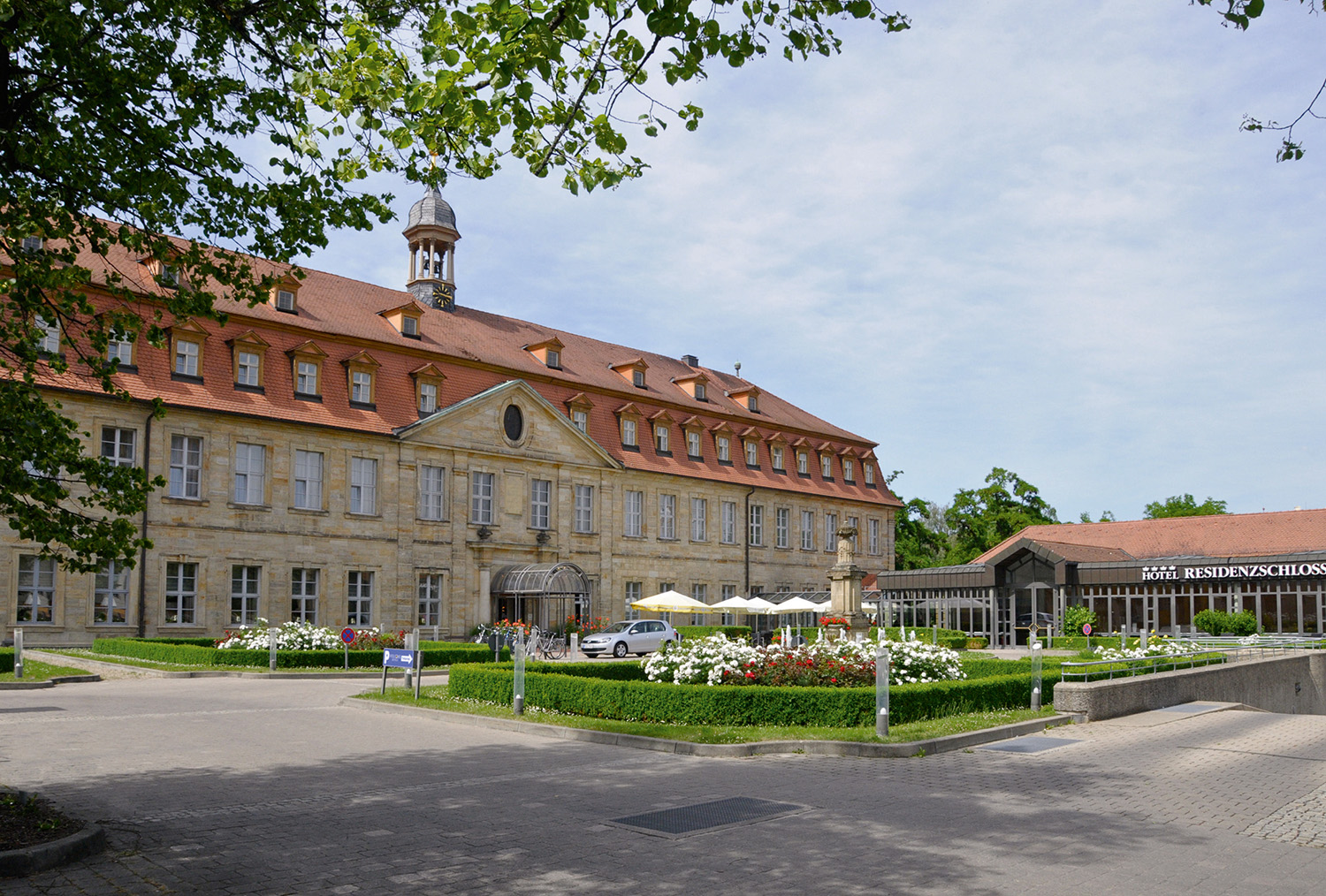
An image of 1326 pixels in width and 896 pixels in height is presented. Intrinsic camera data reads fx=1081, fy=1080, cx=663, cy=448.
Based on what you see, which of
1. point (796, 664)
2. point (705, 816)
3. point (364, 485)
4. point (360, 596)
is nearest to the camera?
point (705, 816)

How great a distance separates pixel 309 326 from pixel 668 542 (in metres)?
19.3

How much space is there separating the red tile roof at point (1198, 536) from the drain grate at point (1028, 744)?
35.2m

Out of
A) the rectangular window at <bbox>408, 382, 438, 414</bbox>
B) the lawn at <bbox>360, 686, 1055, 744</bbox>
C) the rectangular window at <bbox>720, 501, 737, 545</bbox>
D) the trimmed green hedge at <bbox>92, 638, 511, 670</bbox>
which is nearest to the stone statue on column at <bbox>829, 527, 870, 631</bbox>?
the trimmed green hedge at <bbox>92, 638, 511, 670</bbox>

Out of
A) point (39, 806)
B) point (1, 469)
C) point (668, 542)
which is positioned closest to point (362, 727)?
point (39, 806)

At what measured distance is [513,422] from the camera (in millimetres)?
43656

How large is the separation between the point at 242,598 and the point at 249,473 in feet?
13.5

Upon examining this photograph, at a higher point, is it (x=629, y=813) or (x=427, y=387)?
(x=427, y=387)

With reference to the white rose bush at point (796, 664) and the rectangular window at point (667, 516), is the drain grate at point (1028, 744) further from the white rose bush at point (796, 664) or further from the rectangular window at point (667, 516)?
the rectangular window at point (667, 516)

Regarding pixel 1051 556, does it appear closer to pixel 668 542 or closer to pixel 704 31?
pixel 668 542

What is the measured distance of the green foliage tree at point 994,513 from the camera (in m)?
71.0

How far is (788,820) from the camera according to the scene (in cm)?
925

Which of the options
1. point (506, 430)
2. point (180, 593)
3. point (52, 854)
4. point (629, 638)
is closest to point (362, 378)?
point (506, 430)

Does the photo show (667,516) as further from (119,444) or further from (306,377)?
(119,444)

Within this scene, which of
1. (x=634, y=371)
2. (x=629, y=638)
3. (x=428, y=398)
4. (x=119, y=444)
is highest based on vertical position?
(x=634, y=371)
